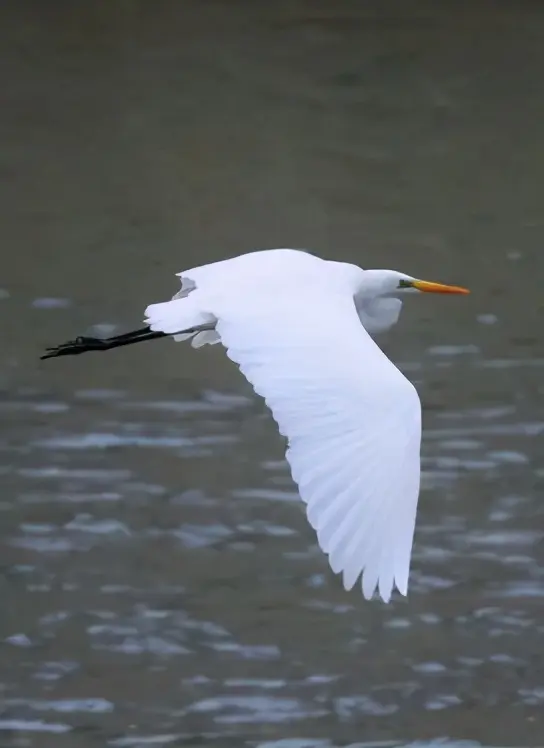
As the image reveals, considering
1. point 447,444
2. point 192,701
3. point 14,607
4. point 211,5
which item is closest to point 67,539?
point 14,607

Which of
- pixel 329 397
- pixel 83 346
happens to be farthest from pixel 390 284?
pixel 329 397

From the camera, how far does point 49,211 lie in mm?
7441

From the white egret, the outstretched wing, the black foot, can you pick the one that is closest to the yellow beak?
the white egret

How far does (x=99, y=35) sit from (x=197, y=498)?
5.79m

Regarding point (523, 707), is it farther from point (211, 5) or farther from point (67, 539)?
point (211, 5)

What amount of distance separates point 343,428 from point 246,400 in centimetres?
284

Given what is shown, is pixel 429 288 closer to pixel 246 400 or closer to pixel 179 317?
pixel 179 317

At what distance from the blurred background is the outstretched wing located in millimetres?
1196

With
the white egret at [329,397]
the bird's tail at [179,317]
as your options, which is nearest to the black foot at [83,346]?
the white egret at [329,397]

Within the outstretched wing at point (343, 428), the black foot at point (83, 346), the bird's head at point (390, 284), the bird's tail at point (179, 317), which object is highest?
the bird's head at point (390, 284)

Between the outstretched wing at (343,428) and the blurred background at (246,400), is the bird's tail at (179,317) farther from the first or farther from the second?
the blurred background at (246,400)

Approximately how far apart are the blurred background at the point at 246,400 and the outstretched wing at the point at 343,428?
47.1 inches

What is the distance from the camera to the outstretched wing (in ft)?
8.85

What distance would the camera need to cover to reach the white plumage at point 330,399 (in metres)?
2.70
